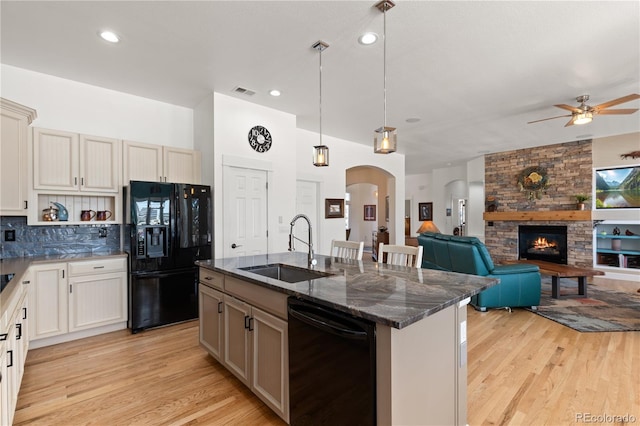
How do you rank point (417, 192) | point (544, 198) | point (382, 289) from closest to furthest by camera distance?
point (382, 289) → point (544, 198) → point (417, 192)

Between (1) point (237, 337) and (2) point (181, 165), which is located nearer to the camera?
(1) point (237, 337)

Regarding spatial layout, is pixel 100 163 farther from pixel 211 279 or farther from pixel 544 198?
pixel 544 198

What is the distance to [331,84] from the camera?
3652mm

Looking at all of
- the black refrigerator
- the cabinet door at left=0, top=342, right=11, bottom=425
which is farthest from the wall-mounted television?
the cabinet door at left=0, top=342, right=11, bottom=425

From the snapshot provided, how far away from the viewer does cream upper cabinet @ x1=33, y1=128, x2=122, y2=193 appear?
10.4 ft

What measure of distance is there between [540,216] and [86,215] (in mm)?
8327

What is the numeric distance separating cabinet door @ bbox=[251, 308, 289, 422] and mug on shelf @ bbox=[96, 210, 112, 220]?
107 inches

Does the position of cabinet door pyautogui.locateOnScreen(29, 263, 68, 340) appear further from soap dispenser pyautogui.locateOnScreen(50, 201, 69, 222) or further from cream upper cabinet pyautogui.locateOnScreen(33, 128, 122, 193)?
cream upper cabinet pyautogui.locateOnScreen(33, 128, 122, 193)

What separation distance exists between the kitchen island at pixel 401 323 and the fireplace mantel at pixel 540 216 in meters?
6.20

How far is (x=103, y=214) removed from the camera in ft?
12.0

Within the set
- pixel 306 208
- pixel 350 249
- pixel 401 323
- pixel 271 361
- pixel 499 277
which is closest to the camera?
pixel 401 323

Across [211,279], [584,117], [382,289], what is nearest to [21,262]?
[211,279]

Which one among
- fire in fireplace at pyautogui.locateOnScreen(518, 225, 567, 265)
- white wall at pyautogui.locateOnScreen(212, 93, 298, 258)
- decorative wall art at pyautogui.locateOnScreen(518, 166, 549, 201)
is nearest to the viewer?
white wall at pyautogui.locateOnScreen(212, 93, 298, 258)

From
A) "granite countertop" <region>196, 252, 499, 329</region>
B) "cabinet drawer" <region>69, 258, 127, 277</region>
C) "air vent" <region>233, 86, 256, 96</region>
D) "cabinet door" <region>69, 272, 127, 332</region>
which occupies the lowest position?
"cabinet door" <region>69, 272, 127, 332</region>
